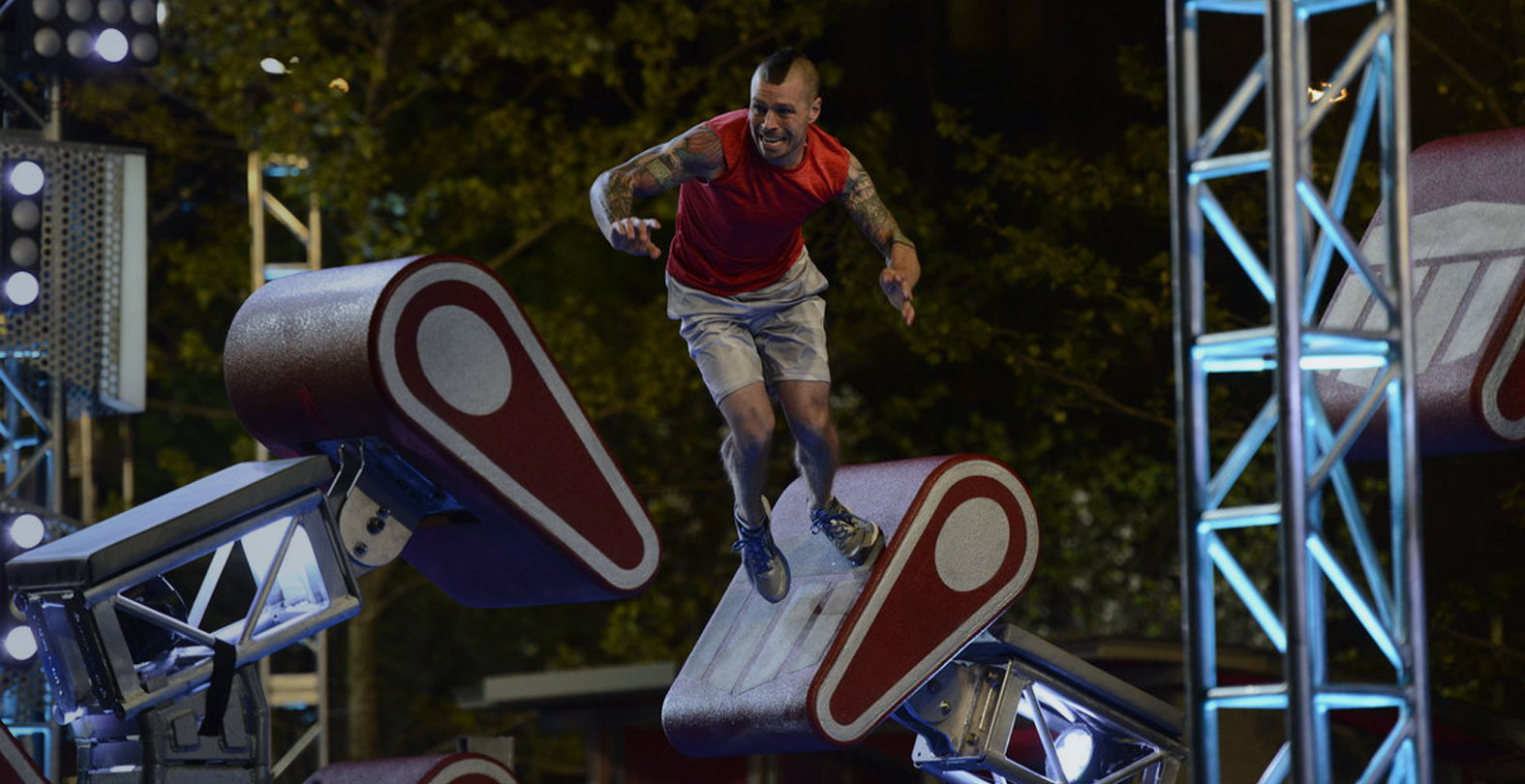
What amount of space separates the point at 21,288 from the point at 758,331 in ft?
12.3

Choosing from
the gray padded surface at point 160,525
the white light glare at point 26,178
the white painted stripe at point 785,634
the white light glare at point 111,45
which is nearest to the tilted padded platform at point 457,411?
the gray padded surface at point 160,525

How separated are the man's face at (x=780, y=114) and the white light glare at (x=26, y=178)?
389 centimetres

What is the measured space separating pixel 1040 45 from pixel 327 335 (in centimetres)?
982

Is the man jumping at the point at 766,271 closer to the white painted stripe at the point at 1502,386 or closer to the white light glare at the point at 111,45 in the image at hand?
the white painted stripe at the point at 1502,386

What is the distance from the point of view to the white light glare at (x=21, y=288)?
844 centimetres

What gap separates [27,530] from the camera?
8266 mm

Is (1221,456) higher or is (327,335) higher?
(327,335)

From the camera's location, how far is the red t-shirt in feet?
19.8

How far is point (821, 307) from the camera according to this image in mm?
6359

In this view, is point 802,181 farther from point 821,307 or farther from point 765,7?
point 765,7

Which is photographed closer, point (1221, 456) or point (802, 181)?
point (802, 181)

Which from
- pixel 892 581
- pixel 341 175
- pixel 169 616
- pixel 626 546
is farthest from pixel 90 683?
pixel 341 175

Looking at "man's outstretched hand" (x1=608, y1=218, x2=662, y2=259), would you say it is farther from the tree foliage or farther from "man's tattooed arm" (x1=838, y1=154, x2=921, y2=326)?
the tree foliage

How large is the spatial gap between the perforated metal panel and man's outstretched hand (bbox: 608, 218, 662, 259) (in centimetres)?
407
